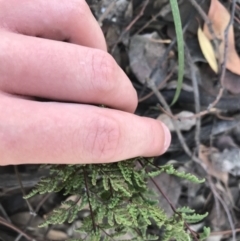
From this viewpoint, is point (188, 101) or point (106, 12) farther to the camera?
point (188, 101)

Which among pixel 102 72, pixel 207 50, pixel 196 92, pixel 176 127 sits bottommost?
pixel 176 127

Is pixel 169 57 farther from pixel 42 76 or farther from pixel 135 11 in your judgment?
pixel 42 76

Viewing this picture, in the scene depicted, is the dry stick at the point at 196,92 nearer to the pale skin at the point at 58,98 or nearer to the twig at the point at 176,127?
the twig at the point at 176,127

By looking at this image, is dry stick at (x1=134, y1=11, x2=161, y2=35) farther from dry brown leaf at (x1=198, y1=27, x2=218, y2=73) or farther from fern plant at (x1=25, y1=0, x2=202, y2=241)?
fern plant at (x1=25, y1=0, x2=202, y2=241)

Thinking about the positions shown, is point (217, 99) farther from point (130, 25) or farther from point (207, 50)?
point (130, 25)

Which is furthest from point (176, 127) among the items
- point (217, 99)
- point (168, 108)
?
point (217, 99)

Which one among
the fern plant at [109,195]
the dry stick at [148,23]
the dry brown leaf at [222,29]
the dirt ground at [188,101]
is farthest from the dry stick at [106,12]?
the fern plant at [109,195]
